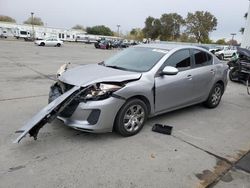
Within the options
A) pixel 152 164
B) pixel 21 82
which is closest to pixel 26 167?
pixel 152 164

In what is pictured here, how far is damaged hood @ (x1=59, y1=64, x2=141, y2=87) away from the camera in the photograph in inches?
163

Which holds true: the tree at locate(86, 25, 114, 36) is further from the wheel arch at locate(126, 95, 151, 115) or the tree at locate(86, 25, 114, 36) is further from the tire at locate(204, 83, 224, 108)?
the wheel arch at locate(126, 95, 151, 115)

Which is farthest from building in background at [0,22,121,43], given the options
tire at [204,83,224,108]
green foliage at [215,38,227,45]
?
tire at [204,83,224,108]

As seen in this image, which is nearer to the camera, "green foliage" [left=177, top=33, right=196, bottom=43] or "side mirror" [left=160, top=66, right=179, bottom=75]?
"side mirror" [left=160, top=66, right=179, bottom=75]

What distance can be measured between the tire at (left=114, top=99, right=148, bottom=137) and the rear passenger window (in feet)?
6.49

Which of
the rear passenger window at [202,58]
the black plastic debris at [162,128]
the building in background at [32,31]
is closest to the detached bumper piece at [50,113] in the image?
the black plastic debris at [162,128]

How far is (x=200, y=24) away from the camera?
7006cm

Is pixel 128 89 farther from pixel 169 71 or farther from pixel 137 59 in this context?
pixel 137 59

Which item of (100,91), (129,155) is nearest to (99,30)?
(100,91)

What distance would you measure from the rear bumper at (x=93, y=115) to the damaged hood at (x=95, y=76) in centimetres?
35

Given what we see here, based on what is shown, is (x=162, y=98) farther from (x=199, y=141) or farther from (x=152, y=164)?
(x=152, y=164)

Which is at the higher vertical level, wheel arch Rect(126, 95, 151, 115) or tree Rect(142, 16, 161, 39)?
tree Rect(142, 16, 161, 39)

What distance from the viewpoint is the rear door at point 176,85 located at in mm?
4773

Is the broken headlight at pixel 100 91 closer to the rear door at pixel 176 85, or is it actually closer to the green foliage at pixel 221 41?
the rear door at pixel 176 85
